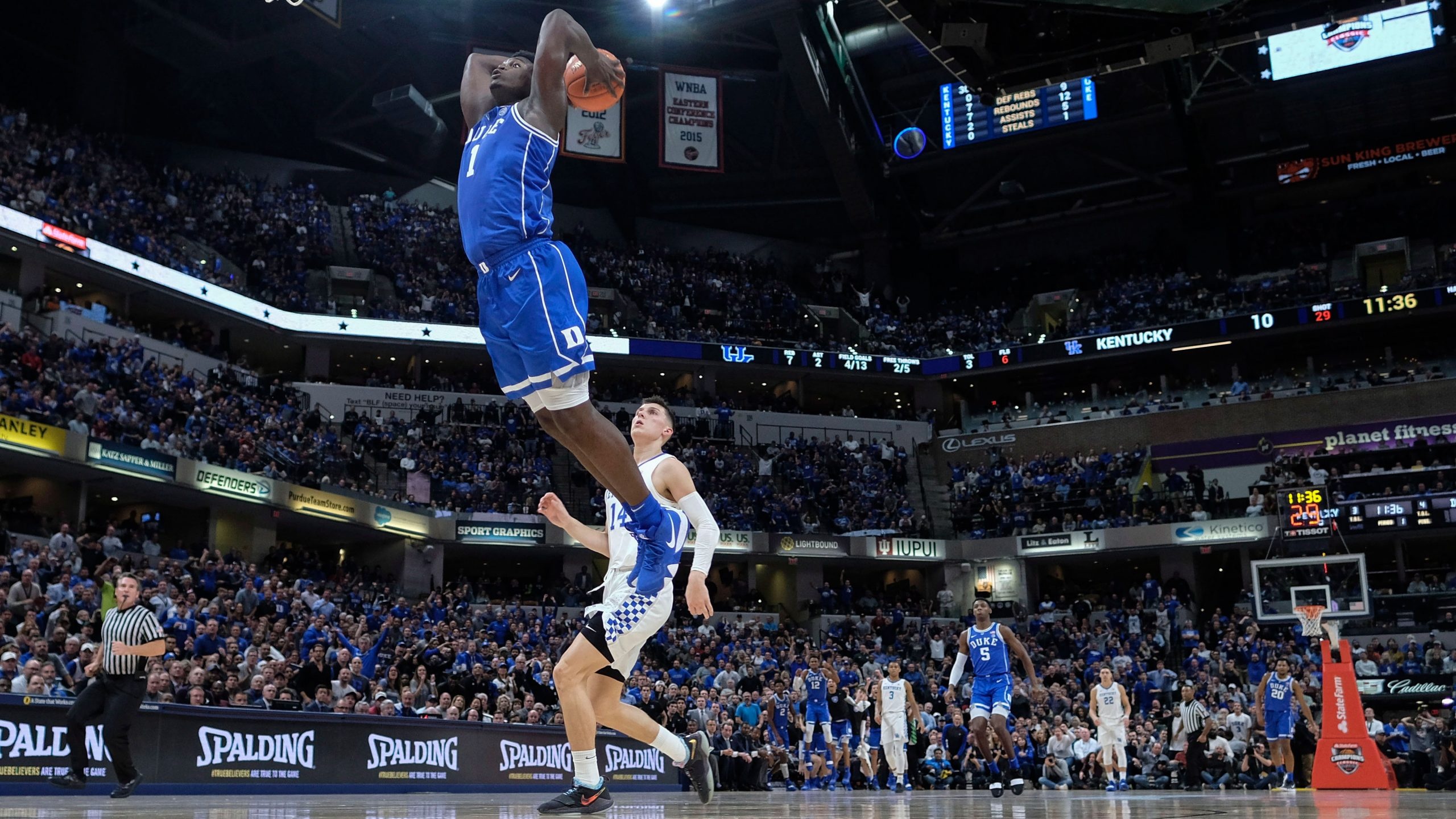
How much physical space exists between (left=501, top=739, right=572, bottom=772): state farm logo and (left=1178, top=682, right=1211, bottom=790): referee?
1119cm

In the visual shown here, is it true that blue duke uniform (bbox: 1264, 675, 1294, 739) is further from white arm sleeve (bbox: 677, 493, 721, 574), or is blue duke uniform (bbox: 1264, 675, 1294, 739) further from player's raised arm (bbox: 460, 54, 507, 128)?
player's raised arm (bbox: 460, 54, 507, 128)

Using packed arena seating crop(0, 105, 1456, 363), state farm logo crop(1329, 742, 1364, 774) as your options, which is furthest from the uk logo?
state farm logo crop(1329, 742, 1364, 774)

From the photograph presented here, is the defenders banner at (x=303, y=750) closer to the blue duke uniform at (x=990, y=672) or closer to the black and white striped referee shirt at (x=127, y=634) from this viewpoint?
the black and white striped referee shirt at (x=127, y=634)

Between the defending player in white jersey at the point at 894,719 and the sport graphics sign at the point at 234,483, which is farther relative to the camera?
the sport graphics sign at the point at 234,483

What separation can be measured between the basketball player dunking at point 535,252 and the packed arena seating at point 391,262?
100.0 ft

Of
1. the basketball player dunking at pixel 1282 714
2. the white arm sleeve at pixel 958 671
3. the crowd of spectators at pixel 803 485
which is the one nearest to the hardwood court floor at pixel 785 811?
the white arm sleeve at pixel 958 671

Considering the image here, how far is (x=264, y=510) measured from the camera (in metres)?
33.8

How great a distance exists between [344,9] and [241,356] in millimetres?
11876

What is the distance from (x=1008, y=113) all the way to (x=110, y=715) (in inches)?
1625

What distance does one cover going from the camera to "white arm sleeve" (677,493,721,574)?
6.55 meters

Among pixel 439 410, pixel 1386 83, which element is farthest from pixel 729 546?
pixel 1386 83

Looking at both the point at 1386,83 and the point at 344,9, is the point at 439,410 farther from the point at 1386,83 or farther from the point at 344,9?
the point at 1386,83

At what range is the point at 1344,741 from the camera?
16.5m

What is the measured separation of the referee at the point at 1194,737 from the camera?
71.9ft
